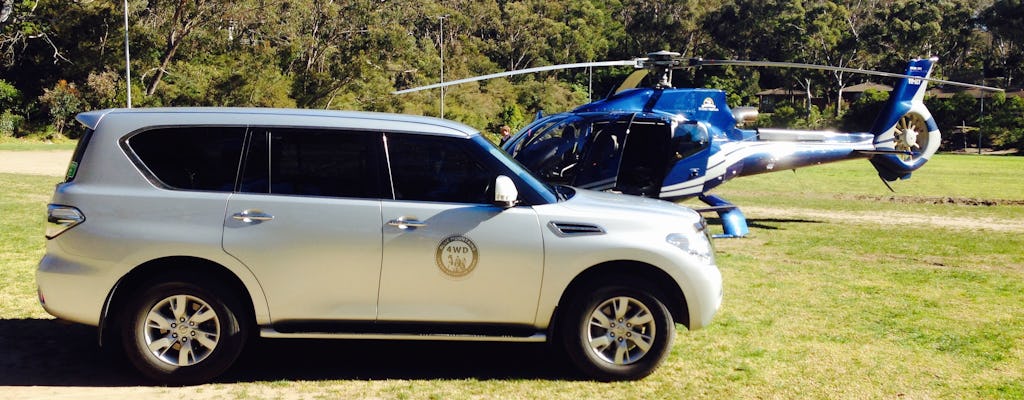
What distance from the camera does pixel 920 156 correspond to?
1928 centimetres

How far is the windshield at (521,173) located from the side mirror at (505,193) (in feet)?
0.78

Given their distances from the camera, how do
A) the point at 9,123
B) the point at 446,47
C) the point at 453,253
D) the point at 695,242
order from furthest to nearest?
1. the point at 446,47
2. the point at 9,123
3. the point at 695,242
4. the point at 453,253

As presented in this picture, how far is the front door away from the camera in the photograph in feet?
19.0

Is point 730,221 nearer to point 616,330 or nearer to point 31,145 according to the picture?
point 616,330

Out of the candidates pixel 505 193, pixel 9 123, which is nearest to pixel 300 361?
pixel 505 193

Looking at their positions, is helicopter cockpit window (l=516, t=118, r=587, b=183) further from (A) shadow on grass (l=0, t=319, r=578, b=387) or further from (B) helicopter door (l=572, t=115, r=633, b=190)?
(A) shadow on grass (l=0, t=319, r=578, b=387)

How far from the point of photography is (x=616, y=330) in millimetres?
6016

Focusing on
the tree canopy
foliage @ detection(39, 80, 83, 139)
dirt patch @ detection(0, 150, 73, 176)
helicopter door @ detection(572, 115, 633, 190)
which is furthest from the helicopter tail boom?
foliage @ detection(39, 80, 83, 139)

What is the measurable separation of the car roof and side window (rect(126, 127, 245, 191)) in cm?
10

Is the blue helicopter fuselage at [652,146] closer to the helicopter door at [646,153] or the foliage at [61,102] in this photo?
the helicopter door at [646,153]

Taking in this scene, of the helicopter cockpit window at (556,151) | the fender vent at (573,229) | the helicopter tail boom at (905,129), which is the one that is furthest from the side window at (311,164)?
the helicopter tail boom at (905,129)

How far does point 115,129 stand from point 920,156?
17498 mm

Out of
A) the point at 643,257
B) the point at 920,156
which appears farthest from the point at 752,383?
the point at 920,156

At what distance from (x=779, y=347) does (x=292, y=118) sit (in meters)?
4.06
